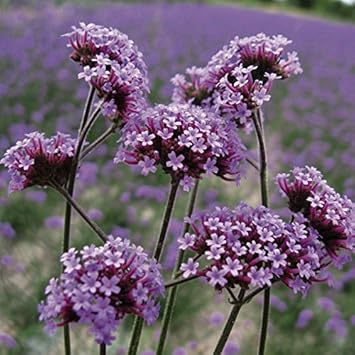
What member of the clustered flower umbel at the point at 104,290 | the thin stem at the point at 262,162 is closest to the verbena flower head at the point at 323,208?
the thin stem at the point at 262,162

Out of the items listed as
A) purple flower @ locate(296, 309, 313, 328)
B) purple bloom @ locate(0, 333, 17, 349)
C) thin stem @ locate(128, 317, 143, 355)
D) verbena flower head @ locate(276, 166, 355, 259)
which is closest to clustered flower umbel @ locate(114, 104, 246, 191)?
verbena flower head @ locate(276, 166, 355, 259)

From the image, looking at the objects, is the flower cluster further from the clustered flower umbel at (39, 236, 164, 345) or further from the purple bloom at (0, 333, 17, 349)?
the purple bloom at (0, 333, 17, 349)

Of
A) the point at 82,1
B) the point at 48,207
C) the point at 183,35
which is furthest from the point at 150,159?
the point at 82,1

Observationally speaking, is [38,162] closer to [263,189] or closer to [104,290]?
[104,290]

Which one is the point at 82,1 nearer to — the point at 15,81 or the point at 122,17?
the point at 122,17

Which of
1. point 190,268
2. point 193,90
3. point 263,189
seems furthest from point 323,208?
point 193,90

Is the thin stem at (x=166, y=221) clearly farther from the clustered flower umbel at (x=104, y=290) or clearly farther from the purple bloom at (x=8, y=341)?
the purple bloom at (x=8, y=341)
